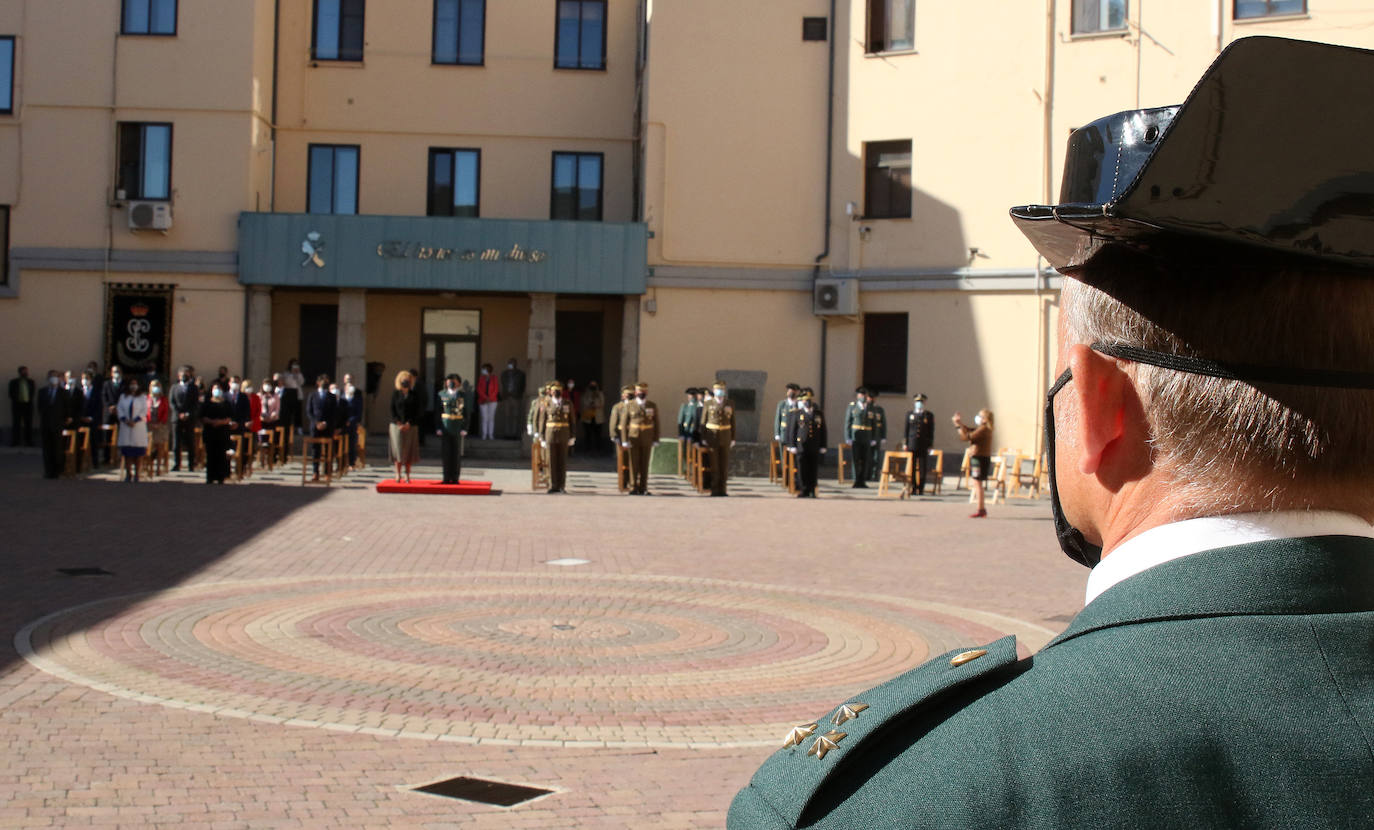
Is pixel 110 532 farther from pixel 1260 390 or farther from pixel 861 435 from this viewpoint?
pixel 1260 390

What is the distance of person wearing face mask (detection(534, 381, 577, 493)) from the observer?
79.0 ft

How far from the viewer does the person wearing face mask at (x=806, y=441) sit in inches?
992

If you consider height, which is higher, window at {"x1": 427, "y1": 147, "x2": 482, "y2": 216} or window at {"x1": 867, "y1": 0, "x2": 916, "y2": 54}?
window at {"x1": 867, "y1": 0, "x2": 916, "y2": 54}

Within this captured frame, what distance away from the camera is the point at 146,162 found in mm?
32406

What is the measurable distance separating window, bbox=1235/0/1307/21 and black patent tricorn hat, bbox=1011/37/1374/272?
96.4ft

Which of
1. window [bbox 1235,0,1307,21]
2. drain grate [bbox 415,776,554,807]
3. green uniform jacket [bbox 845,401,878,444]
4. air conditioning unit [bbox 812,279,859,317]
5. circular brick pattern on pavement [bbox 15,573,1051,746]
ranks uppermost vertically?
window [bbox 1235,0,1307,21]

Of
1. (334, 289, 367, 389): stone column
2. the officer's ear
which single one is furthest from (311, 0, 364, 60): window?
the officer's ear

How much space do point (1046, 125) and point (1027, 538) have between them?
1391 cm

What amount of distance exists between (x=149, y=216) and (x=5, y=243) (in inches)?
150

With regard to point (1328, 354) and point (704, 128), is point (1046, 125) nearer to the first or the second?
point (704, 128)

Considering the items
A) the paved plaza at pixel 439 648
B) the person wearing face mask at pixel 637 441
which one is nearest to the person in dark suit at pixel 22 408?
the paved plaza at pixel 439 648

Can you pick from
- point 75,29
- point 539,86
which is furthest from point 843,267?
point 75,29

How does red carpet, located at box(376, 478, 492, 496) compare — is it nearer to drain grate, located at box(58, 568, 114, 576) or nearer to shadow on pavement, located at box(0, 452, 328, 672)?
shadow on pavement, located at box(0, 452, 328, 672)

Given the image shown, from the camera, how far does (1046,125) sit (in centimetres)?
2952
